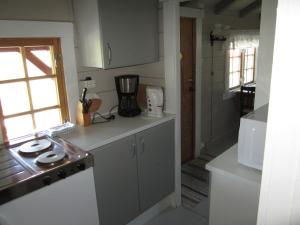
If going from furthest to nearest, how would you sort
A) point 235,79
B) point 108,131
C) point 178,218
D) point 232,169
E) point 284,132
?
1. point 235,79
2. point 178,218
3. point 108,131
4. point 232,169
5. point 284,132

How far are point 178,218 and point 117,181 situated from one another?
81 cm

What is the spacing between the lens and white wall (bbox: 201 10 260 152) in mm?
3379

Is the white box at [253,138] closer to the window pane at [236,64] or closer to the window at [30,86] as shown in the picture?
the window at [30,86]

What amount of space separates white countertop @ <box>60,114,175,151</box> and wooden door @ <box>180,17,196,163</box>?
973mm

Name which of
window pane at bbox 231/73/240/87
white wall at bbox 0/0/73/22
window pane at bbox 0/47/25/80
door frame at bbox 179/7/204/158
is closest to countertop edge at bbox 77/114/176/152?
window pane at bbox 0/47/25/80

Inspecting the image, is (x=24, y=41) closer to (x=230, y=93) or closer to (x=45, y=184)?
(x=45, y=184)

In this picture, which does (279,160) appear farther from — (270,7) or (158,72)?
(158,72)

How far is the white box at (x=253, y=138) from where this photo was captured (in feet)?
4.20

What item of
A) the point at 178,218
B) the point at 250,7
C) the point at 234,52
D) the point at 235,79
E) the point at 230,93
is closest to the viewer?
the point at 178,218

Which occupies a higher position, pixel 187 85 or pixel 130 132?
pixel 187 85

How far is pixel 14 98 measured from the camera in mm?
1782

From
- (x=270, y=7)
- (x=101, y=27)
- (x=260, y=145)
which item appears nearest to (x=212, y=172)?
(x=260, y=145)

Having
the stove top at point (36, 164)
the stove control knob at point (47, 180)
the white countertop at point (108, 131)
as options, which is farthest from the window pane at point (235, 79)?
the stove control knob at point (47, 180)

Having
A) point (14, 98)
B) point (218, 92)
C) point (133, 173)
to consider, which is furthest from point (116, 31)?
point (218, 92)
